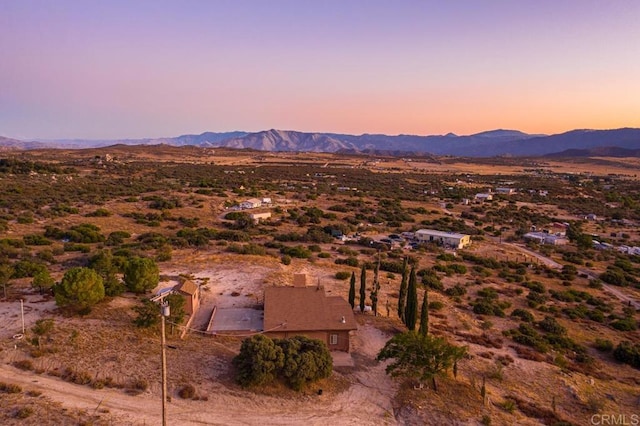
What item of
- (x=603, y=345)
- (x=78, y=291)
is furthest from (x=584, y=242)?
(x=78, y=291)

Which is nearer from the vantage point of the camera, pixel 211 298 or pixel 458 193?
pixel 211 298

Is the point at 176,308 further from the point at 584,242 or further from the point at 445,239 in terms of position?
the point at 584,242

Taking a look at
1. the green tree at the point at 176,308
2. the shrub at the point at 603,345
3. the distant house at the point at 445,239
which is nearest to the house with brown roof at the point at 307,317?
the green tree at the point at 176,308

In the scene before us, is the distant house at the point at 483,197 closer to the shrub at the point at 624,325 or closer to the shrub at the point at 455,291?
the shrub at the point at 455,291

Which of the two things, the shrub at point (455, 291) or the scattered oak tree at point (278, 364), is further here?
the shrub at point (455, 291)

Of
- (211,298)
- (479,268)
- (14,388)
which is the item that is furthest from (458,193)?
(14,388)

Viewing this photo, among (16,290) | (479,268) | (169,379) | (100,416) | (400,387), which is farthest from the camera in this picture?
(479,268)

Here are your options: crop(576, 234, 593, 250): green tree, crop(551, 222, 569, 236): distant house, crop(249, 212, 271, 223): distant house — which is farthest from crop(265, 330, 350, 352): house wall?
crop(551, 222, 569, 236): distant house

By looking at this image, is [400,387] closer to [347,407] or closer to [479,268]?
[347,407]
